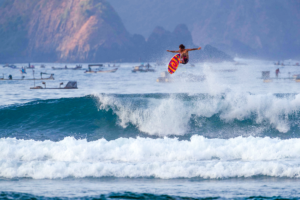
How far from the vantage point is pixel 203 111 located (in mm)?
19203

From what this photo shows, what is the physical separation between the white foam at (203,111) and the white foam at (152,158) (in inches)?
139

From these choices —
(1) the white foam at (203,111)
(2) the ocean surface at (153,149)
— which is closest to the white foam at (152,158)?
(2) the ocean surface at (153,149)

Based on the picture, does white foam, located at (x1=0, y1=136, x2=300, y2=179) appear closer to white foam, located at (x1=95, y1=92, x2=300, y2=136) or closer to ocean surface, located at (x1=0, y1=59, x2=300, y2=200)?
ocean surface, located at (x1=0, y1=59, x2=300, y2=200)

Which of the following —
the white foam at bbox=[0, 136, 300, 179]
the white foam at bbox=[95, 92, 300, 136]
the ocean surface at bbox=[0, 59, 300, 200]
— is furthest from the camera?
the white foam at bbox=[95, 92, 300, 136]

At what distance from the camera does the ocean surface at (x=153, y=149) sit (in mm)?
9547

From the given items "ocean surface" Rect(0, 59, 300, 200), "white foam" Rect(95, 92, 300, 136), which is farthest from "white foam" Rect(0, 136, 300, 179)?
"white foam" Rect(95, 92, 300, 136)

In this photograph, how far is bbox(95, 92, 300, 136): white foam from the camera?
690 inches

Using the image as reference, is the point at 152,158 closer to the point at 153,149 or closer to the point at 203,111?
the point at 153,149

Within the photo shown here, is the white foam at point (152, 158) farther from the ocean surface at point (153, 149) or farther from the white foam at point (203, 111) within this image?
the white foam at point (203, 111)

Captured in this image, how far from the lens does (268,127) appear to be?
17562 mm

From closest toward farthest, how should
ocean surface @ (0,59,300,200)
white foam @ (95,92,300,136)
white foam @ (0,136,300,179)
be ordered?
ocean surface @ (0,59,300,200), white foam @ (0,136,300,179), white foam @ (95,92,300,136)

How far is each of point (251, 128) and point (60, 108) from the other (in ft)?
38.2

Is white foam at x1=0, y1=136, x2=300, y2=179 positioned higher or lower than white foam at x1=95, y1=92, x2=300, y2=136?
lower

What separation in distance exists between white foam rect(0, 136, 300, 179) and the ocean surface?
0.11 feet
